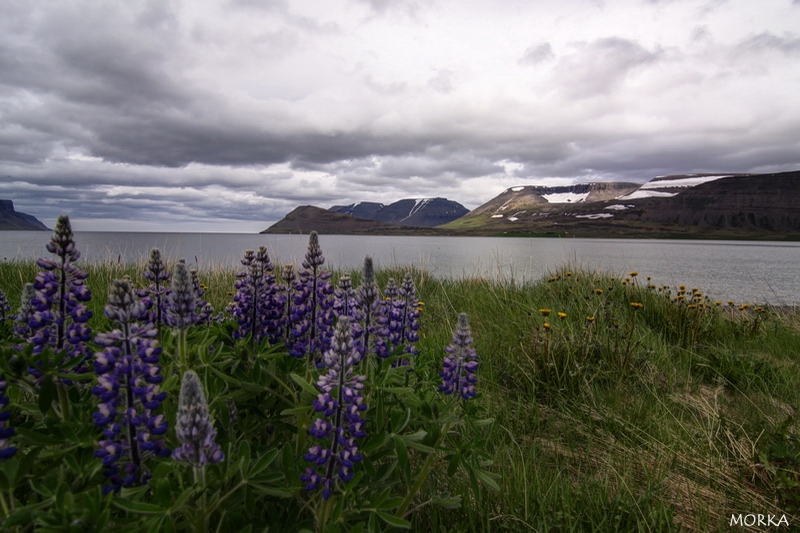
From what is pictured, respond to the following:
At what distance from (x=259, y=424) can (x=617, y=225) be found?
190 m

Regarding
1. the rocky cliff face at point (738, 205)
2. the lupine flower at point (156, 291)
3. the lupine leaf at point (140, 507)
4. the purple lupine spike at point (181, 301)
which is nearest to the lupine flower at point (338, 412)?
the lupine leaf at point (140, 507)

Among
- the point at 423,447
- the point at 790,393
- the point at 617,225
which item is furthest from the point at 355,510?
the point at 617,225

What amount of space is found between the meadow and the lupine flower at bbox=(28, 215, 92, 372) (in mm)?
79

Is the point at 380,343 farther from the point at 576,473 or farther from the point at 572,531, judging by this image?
the point at 576,473

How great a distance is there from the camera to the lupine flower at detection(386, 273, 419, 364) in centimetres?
283

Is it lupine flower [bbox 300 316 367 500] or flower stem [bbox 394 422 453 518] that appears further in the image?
flower stem [bbox 394 422 453 518]

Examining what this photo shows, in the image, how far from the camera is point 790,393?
487cm

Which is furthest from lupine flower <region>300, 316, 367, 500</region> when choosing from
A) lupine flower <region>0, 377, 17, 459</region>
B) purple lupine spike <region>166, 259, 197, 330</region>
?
lupine flower <region>0, 377, 17, 459</region>

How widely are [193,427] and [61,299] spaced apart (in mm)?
1061

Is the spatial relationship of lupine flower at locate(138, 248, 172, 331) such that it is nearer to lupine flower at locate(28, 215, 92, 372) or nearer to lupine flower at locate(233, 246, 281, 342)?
lupine flower at locate(233, 246, 281, 342)

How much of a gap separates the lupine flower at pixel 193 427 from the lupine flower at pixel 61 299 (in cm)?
84

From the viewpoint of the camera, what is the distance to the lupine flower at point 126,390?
4.81 feet

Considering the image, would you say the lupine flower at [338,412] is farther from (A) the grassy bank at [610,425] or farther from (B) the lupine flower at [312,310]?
(B) the lupine flower at [312,310]

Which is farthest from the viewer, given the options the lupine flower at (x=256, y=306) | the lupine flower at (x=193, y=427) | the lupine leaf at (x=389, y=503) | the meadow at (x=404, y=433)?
the lupine flower at (x=256, y=306)
